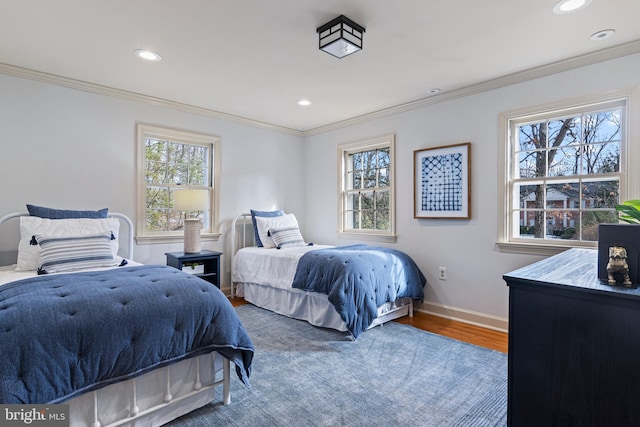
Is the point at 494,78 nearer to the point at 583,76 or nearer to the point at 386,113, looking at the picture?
the point at 583,76

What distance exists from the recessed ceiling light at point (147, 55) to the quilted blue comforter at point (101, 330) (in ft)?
6.00

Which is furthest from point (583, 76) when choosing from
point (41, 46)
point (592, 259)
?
point (41, 46)

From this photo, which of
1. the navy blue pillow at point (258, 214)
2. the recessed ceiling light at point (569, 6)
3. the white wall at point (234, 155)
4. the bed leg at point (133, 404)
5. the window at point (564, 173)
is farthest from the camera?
the navy blue pillow at point (258, 214)

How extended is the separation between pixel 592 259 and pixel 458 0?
1.67 metres

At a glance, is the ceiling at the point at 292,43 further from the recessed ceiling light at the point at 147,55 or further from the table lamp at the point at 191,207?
the table lamp at the point at 191,207

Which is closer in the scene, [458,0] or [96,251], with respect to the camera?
[458,0]

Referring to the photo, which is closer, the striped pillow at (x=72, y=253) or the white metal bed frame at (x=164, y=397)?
the white metal bed frame at (x=164, y=397)

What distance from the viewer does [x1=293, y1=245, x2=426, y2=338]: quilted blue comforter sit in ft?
9.30

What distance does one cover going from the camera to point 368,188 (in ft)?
14.8

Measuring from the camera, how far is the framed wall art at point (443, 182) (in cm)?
346

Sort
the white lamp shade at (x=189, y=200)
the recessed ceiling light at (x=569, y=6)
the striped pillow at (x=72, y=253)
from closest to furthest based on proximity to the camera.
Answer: the recessed ceiling light at (x=569, y=6) → the striped pillow at (x=72, y=253) → the white lamp shade at (x=189, y=200)

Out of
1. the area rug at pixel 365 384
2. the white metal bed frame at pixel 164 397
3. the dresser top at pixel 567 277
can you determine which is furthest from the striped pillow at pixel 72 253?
the dresser top at pixel 567 277

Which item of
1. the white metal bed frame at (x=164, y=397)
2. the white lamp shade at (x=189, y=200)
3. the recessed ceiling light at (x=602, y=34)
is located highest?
the recessed ceiling light at (x=602, y=34)

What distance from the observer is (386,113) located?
4160mm
